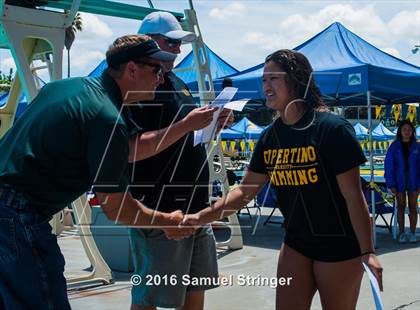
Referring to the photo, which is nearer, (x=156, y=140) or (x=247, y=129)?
(x=156, y=140)

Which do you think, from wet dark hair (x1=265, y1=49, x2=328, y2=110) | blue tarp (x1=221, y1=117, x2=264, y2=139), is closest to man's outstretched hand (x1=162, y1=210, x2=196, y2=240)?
wet dark hair (x1=265, y1=49, x2=328, y2=110)

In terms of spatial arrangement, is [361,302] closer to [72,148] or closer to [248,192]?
[248,192]

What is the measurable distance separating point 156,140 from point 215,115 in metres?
0.39

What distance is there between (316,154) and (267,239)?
21.7 feet

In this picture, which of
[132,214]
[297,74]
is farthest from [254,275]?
[132,214]

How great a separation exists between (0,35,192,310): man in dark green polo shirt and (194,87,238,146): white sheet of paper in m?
1.01

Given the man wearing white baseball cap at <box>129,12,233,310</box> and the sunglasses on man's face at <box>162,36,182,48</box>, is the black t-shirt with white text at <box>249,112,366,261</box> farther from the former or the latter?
the sunglasses on man's face at <box>162,36,182,48</box>

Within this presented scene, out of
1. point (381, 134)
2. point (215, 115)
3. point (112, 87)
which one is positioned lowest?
point (381, 134)

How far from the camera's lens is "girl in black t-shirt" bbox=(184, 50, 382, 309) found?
3117mm

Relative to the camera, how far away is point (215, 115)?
3.57m

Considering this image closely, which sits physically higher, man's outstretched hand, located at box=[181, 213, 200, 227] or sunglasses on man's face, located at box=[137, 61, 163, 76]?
sunglasses on man's face, located at box=[137, 61, 163, 76]

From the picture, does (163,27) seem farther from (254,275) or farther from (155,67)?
(254,275)

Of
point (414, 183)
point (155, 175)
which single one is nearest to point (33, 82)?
point (155, 175)

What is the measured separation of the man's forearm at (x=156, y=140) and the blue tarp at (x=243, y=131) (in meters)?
27.0
